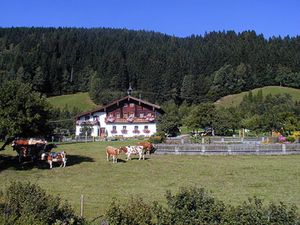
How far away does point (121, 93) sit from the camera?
123188 millimetres

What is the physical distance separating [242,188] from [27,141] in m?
19.9

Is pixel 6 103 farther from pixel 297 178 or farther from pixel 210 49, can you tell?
pixel 210 49

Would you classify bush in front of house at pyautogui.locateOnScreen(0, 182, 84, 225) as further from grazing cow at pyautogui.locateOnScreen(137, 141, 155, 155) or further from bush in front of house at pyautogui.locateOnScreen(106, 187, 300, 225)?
grazing cow at pyautogui.locateOnScreen(137, 141, 155, 155)

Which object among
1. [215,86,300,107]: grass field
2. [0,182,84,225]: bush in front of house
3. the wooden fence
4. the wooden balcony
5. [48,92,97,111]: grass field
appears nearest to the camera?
[0,182,84,225]: bush in front of house

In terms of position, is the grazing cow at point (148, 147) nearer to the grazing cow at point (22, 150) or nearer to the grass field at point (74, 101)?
the grazing cow at point (22, 150)

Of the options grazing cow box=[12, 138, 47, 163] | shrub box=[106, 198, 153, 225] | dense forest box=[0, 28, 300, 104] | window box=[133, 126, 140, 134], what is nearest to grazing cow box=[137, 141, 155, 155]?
grazing cow box=[12, 138, 47, 163]

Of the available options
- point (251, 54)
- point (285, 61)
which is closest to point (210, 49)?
point (251, 54)

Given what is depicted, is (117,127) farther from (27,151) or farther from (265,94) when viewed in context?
(265,94)

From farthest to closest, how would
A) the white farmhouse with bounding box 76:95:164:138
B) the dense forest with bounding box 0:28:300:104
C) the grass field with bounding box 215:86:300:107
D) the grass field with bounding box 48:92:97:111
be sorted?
the dense forest with bounding box 0:28:300:104, the grass field with bounding box 215:86:300:107, the grass field with bounding box 48:92:97:111, the white farmhouse with bounding box 76:95:164:138

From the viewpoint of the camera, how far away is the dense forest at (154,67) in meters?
127

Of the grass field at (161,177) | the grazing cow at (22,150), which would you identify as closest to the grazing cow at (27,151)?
the grazing cow at (22,150)

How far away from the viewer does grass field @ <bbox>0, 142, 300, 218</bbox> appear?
18828 millimetres

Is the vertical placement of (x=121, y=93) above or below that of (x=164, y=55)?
below

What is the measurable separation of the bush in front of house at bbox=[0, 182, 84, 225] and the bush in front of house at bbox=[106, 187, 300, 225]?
139cm
